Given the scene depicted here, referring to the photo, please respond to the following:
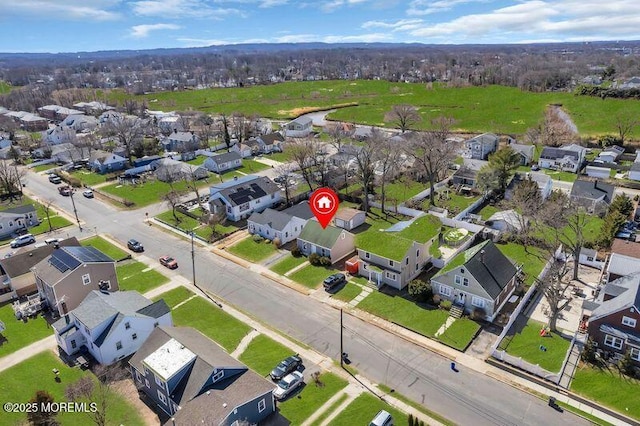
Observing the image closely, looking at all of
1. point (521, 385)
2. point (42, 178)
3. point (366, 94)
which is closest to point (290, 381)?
point (521, 385)

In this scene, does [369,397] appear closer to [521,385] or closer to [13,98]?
[521,385]

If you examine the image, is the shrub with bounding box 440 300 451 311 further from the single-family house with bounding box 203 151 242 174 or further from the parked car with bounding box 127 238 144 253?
the single-family house with bounding box 203 151 242 174

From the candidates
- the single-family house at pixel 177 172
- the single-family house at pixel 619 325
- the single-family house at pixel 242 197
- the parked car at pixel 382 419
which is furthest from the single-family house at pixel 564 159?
the parked car at pixel 382 419

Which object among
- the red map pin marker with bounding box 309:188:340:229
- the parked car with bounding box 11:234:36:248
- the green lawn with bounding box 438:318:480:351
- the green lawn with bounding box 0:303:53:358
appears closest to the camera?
the green lawn with bounding box 438:318:480:351

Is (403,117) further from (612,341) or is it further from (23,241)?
(23,241)

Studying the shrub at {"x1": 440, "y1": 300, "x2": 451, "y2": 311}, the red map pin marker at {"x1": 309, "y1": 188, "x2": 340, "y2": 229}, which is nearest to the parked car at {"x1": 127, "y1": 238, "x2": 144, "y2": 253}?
the red map pin marker at {"x1": 309, "y1": 188, "x2": 340, "y2": 229}

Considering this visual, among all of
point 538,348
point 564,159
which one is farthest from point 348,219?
point 564,159
